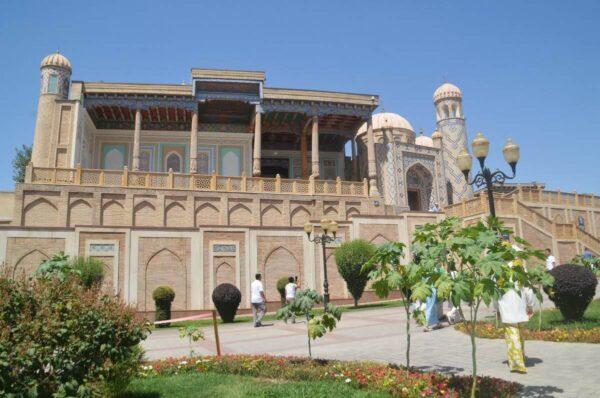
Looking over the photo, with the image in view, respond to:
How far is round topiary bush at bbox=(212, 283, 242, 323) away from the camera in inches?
663

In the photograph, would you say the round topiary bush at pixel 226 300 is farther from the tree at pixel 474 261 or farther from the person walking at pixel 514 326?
the tree at pixel 474 261

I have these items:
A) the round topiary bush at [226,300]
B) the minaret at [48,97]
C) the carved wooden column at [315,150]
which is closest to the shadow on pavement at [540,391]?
the round topiary bush at [226,300]

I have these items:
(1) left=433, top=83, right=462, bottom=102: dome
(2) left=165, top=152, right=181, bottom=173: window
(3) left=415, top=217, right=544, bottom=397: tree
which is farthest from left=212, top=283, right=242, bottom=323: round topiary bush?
(1) left=433, top=83, right=462, bottom=102: dome

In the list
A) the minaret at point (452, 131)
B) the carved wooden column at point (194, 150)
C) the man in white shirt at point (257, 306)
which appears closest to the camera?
the man in white shirt at point (257, 306)

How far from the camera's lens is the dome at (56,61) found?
29562 mm

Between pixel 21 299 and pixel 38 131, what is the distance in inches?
1048

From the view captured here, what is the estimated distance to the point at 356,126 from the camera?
34.8 metres

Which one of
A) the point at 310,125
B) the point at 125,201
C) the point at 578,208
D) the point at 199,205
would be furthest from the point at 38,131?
the point at 578,208

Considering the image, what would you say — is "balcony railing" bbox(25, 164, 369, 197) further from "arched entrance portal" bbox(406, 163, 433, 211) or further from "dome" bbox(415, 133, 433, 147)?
"dome" bbox(415, 133, 433, 147)

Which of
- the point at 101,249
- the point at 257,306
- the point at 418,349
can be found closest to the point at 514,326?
the point at 418,349

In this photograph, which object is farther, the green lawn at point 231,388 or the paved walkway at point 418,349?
the paved walkway at point 418,349

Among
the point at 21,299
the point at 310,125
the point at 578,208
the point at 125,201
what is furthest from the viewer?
the point at 578,208

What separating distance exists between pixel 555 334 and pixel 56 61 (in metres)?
30.7

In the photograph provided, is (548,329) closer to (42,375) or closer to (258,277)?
(258,277)
